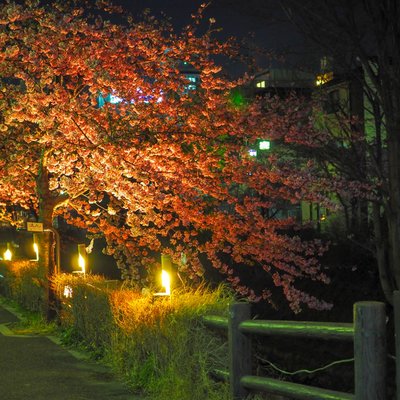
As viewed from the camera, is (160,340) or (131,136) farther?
(131,136)

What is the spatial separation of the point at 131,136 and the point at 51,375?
180 inches

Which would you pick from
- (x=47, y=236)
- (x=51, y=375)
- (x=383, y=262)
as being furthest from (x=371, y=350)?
(x=383, y=262)

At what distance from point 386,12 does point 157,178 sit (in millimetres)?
6280

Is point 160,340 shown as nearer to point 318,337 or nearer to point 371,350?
point 318,337

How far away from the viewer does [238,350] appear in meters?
5.86

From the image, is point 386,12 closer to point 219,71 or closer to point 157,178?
point 219,71

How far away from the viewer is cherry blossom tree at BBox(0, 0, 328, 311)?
35.3 ft

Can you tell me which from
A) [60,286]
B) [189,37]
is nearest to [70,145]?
[60,286]

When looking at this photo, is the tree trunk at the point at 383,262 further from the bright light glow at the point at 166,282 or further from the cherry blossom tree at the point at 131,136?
the bright light glow at the point at 166,282

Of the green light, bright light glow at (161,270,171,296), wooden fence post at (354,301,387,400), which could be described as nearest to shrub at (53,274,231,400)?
bright light glow at (161,270,171,296)

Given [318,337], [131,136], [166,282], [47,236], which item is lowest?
[318,337]

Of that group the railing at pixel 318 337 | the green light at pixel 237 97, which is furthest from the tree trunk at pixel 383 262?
the railing at pixel 318 337

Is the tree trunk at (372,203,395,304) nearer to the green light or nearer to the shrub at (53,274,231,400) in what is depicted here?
the green light

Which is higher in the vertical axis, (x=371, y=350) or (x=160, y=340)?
(x=371, y=350)
